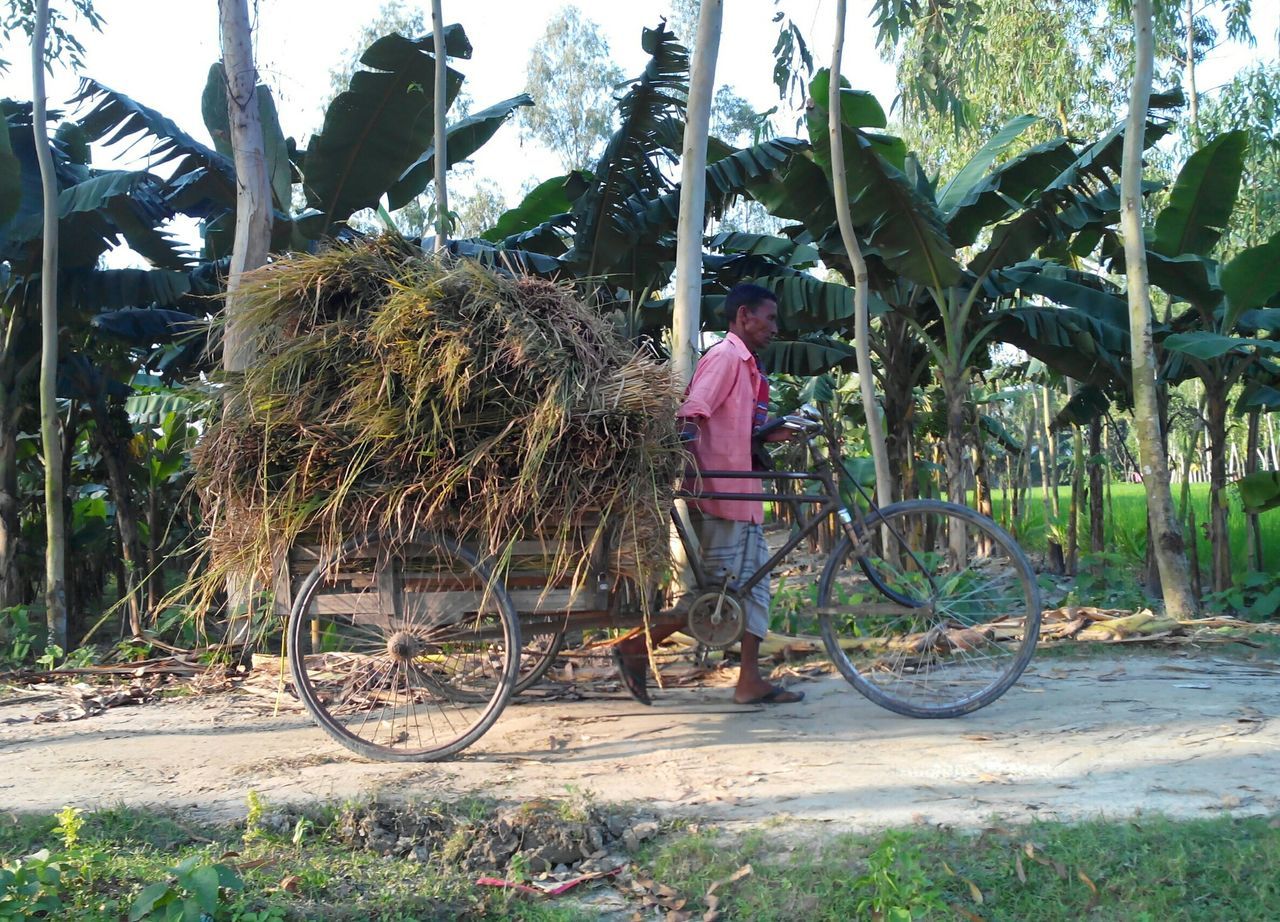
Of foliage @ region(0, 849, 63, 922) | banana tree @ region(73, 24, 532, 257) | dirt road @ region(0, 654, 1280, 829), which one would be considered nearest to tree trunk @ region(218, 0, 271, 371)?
banana tree @ region(73, 24, 532, 257)

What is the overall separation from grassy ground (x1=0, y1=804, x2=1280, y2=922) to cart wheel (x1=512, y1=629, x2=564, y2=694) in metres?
1.51

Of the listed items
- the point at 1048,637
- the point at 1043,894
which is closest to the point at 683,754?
the point at 1043,894

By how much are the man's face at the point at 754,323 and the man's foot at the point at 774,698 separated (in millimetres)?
1520

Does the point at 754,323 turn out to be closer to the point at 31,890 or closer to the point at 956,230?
the point at 31,890

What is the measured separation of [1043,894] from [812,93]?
6.32 meters

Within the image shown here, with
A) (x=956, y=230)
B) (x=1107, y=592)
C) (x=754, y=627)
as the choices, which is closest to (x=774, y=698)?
(x=754, y=627)

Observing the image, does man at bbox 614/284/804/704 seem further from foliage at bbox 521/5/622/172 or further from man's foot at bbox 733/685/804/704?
foliage at bbox 521/5/622/172

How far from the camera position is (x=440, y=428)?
3.57 meters

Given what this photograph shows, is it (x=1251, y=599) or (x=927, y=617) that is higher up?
(x=927, y=617)

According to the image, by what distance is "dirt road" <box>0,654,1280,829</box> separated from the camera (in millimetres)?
3244

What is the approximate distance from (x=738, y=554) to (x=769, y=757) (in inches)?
35.0

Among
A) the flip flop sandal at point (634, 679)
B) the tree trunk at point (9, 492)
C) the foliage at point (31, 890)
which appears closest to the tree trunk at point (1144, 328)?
the flip flop sandal at point (634, 679)

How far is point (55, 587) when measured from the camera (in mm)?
7055

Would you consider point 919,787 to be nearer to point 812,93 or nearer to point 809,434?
point 809,434
